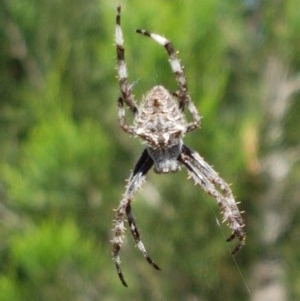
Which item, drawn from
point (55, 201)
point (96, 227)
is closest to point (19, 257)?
point (55, 201)

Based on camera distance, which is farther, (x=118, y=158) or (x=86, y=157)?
(x=118, y=158)

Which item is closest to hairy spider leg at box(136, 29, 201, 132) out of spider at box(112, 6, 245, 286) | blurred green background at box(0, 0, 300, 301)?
spider at box(112, 6, 245, 286)

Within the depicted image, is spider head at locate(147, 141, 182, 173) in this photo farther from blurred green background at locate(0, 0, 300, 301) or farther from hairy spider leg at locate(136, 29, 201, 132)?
blurred green background at locate(0, 0, 300, 301)

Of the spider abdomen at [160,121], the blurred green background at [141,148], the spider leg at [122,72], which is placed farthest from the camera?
the blurred green background at [141,148]

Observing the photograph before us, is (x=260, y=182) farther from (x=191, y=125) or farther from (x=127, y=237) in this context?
(x=191, y=125)

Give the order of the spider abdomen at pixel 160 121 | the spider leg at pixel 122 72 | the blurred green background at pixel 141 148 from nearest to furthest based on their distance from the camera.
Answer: the spider abdomen at pixel 160 121 < the spider leg at pixel 122 72 < the blurred green background at pixel 141 148

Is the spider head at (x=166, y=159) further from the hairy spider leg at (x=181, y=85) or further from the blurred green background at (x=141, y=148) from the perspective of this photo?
the blurred green background at (x=141, y=148)

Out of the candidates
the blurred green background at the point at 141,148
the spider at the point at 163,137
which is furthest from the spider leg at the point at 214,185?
the blurred green background at the point at 141,148
